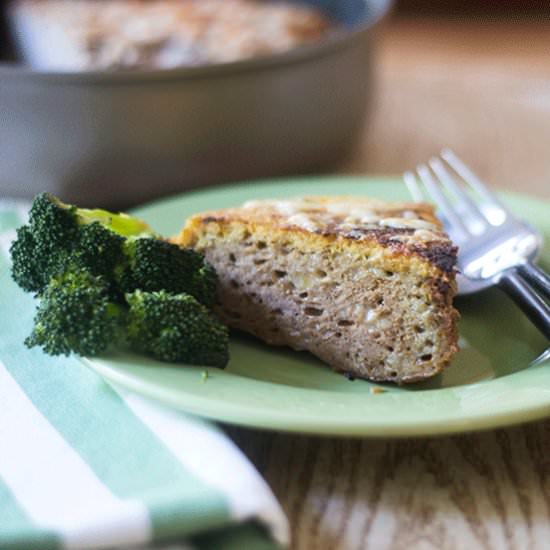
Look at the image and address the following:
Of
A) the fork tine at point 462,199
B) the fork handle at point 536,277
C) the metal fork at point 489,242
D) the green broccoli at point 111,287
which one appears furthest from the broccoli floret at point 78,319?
the fork tine at point 462,199

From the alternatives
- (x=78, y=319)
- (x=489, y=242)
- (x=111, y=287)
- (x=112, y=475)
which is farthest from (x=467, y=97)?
(x=112, y=475)

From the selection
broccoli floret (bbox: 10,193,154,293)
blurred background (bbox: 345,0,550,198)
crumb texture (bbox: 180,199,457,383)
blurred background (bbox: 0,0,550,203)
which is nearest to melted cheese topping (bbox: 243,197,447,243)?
crumb texture (bbox: 180,199,457,383)

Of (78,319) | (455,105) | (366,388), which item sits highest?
(78,319)

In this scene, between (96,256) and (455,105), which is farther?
(455,105)

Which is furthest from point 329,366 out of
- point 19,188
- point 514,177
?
point 514,177

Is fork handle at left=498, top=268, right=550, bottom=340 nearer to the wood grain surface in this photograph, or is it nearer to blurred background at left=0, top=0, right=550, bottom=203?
blurred background at left=0, top=0, right=550, bottom=203

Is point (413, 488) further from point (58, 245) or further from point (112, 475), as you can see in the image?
point (58, 245)

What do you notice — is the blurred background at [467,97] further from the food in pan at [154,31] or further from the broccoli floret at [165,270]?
the broccoli floret at [165,270]

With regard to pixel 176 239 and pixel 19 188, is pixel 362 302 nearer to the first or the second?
pixel 176 239
